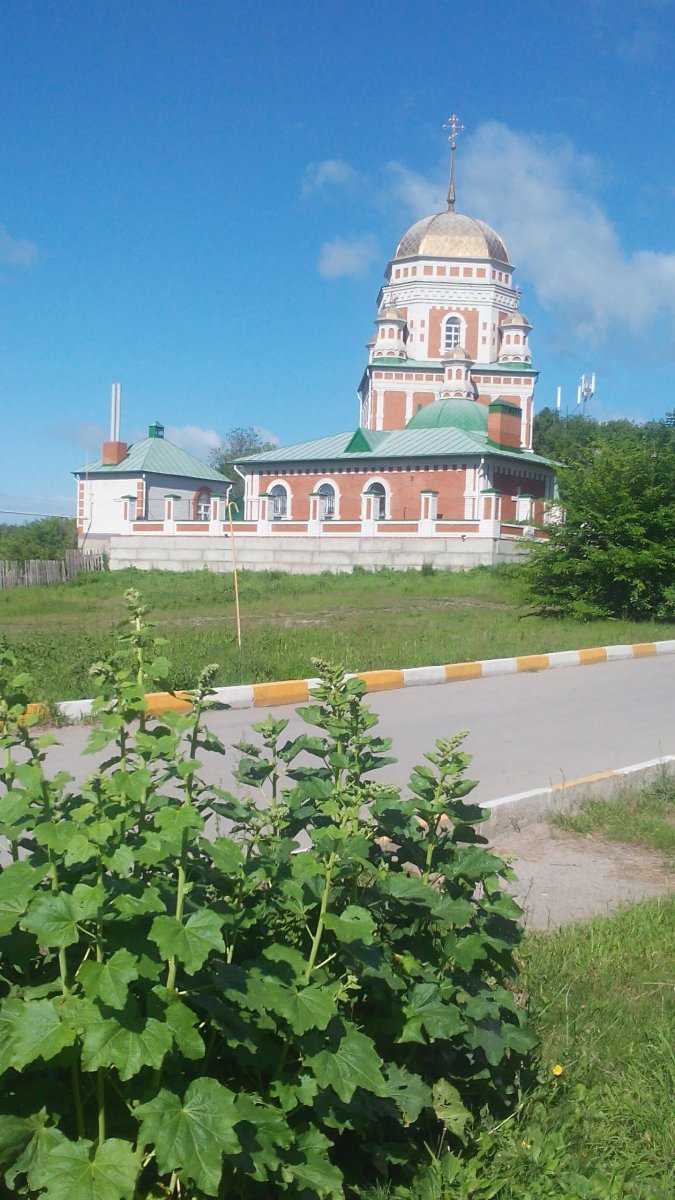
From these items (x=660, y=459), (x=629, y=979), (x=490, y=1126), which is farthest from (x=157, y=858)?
(x=660, y=459)

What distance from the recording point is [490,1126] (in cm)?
268

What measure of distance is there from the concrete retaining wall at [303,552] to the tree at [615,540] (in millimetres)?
9377

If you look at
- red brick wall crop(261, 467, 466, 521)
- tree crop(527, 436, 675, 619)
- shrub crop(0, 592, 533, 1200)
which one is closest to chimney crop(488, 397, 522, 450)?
red brick wall crop(261, 467, 466, 521)

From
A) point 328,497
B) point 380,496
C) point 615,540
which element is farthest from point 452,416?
point 615,540

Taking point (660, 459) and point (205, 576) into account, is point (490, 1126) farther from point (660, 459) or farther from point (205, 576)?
point (205, 576)

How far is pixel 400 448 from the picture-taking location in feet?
124

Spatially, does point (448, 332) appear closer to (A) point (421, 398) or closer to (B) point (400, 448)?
(A) point (421, 398)

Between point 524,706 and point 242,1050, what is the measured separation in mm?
8102

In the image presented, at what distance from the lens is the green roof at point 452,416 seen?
1559 inches

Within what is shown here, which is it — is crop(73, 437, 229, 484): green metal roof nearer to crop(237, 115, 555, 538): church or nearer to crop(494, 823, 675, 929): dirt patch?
crop(237, 115, 555, 538): church

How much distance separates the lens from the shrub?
6.22 ft

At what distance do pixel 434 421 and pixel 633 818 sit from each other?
3505 cm

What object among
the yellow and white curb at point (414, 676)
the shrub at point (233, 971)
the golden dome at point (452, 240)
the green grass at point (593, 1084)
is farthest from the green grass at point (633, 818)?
the golden dome at point (452, 240)

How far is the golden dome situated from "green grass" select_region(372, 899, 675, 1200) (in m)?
45.4
